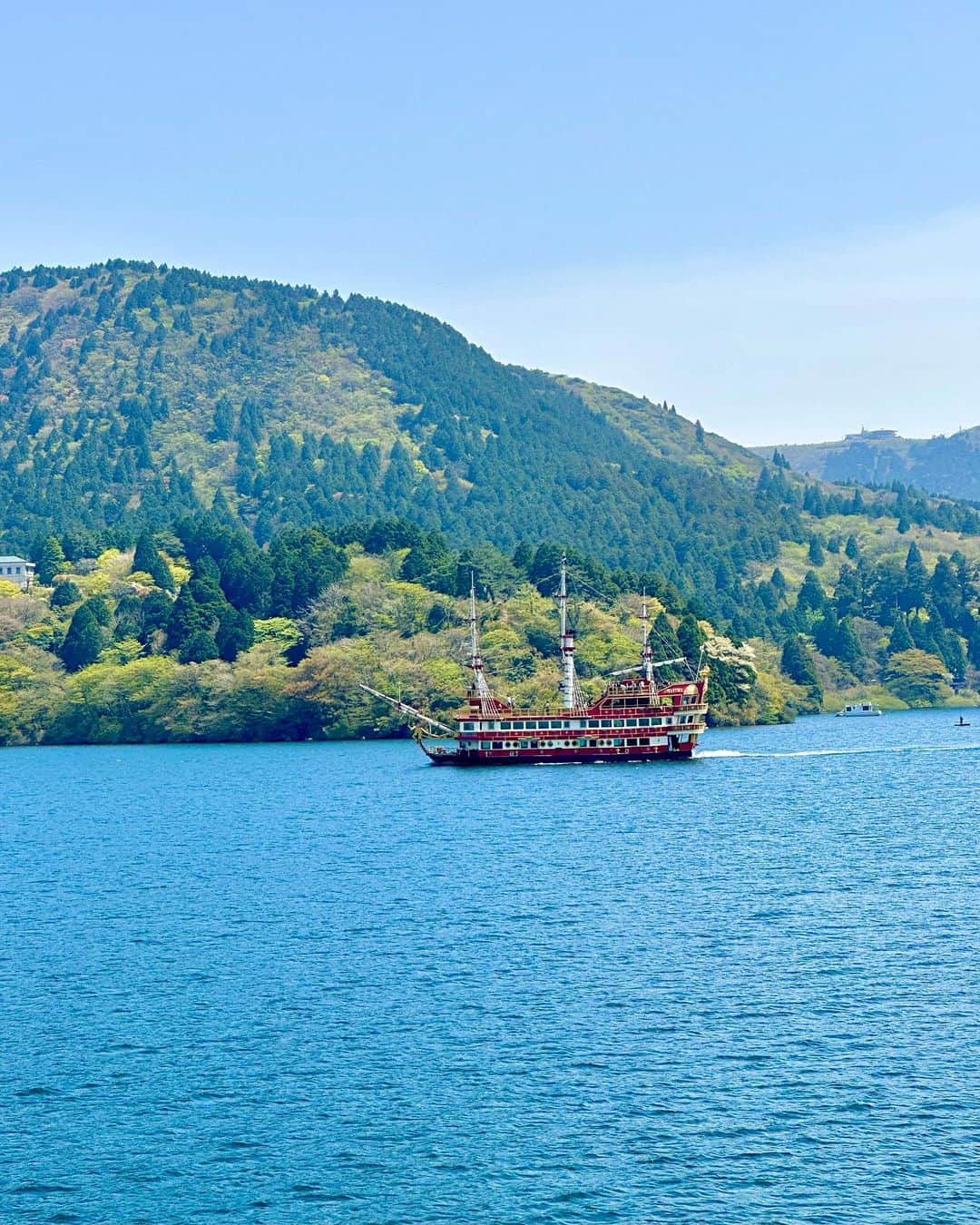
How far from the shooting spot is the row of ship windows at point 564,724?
140m

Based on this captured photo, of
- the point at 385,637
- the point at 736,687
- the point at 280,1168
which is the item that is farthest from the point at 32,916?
the point at 736,687

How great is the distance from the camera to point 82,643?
191m

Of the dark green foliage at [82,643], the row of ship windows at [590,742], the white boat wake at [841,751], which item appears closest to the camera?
the row of ship windows at [590,742]

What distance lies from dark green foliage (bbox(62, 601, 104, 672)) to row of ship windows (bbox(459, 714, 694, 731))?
64484mm

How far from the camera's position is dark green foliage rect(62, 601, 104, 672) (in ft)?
626

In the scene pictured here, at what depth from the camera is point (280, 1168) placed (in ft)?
138

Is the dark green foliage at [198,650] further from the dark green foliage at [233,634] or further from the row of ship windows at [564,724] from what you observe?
the row of ship windows at [564,724]

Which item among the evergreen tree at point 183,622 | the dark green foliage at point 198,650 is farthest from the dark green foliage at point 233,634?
the evergreen tree at point 183,622

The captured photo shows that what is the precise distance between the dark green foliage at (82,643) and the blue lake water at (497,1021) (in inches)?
3575

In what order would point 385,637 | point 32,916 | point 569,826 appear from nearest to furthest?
point 32,916 → point 569,826 → point 385,637

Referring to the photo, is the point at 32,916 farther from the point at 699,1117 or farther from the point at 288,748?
the point at 288,748

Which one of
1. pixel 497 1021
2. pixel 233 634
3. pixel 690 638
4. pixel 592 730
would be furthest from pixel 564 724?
pixel 497 1021

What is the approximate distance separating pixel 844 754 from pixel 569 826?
55.9 meters

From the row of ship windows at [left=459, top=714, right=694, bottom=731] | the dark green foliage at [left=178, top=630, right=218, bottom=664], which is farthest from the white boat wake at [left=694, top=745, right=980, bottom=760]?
the dark green foliage at [left=178, top=630, right=218, bottom=664]
